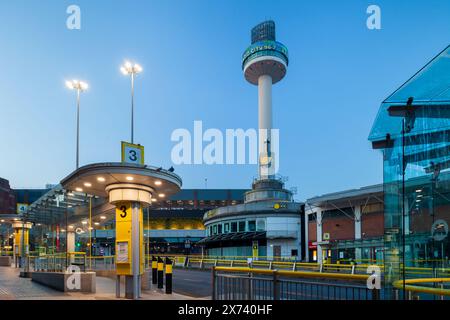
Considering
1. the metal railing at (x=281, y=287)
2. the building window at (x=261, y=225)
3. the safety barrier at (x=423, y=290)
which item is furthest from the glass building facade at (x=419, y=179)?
the building window at (x=261, y=225)

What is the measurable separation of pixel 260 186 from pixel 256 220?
48.0 ft

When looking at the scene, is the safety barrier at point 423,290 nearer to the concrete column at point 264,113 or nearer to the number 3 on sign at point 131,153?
the number 3 on sign at point 131,153

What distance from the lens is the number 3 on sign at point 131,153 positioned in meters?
15.2

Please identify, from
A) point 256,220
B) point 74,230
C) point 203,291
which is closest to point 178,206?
point 256,220

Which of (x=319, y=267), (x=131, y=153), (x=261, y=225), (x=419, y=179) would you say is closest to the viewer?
(x=419, y=179)

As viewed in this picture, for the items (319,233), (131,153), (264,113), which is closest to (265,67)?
(264,113)

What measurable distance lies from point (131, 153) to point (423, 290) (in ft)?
35.5

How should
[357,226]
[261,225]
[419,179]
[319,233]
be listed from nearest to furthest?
[419,179] → [357,226] → [319,233] → [261,225]

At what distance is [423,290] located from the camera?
707 cm

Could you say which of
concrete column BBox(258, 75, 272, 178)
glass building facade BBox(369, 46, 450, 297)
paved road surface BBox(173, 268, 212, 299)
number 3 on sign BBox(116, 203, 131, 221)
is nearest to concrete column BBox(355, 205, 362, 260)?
paved road surface BBox(173, 268, 212, 299)

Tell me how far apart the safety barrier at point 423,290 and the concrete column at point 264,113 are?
64.1 m

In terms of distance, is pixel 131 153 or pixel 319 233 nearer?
pixel 131 153

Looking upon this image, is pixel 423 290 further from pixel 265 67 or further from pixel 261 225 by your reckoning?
pixel 265 67
